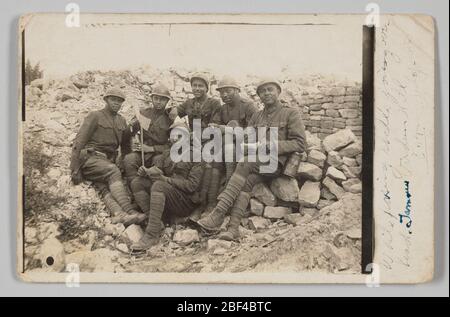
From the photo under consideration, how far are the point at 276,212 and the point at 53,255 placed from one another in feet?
3.72

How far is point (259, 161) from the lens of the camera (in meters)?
2.85

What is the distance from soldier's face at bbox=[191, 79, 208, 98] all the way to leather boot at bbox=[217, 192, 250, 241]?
1.76ft

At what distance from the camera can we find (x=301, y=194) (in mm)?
2867

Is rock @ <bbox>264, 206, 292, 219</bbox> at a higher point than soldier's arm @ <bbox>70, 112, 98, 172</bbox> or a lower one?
lower

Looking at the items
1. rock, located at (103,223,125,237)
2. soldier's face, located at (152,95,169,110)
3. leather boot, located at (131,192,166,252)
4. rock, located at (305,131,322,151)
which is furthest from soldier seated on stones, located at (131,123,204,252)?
rock, located at (305,131,322,151)

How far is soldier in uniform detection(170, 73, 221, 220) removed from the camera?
287cm

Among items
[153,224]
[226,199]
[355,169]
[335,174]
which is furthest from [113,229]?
[355,169]

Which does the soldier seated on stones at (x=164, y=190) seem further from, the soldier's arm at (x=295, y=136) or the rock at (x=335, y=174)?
the rock at (x=335, y=174)

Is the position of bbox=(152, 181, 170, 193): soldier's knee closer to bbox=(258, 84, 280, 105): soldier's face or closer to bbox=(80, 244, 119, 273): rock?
bbox=(80, 244, 119, 273): rock

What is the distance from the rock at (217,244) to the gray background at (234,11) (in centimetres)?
20

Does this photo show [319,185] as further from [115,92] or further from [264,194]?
[115,92]

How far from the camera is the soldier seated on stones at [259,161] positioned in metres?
2.85
